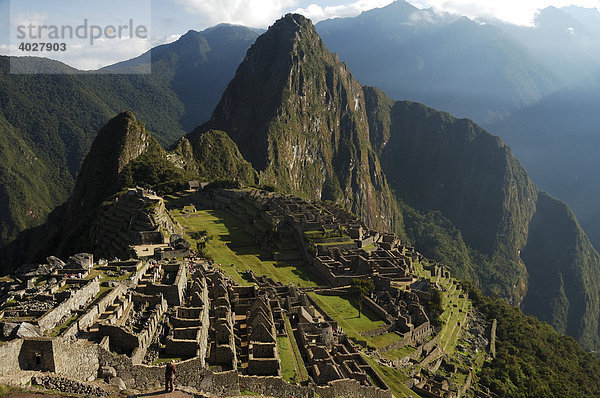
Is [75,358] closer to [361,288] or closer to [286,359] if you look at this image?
[286,359]

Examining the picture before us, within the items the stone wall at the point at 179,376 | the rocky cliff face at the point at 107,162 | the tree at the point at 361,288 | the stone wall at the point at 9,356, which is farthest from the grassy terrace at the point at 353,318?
the rocky cliff face at the point at 107,162

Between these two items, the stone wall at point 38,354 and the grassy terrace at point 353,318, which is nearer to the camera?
the stone wall at point 38,354

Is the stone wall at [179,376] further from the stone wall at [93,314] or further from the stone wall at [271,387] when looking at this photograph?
the stone wall at [93,314]

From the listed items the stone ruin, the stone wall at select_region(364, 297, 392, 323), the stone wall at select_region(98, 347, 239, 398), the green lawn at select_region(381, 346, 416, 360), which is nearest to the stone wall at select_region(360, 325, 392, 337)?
the stone ruin

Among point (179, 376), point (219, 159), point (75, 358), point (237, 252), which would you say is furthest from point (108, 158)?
point (75, 358)

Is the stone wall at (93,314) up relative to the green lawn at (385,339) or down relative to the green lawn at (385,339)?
up

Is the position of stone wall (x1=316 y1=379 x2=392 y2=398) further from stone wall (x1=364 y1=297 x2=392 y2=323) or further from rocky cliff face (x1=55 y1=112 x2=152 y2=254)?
rocky cliff face (x1=55 y1=112 x2=152 y2=254)

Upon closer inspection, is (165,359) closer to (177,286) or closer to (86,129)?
(177,286)

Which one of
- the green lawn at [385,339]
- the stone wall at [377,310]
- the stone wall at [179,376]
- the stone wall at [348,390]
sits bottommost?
the green lawn at [385,339]

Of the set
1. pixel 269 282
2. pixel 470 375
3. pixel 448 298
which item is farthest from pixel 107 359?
pixel 448 298
